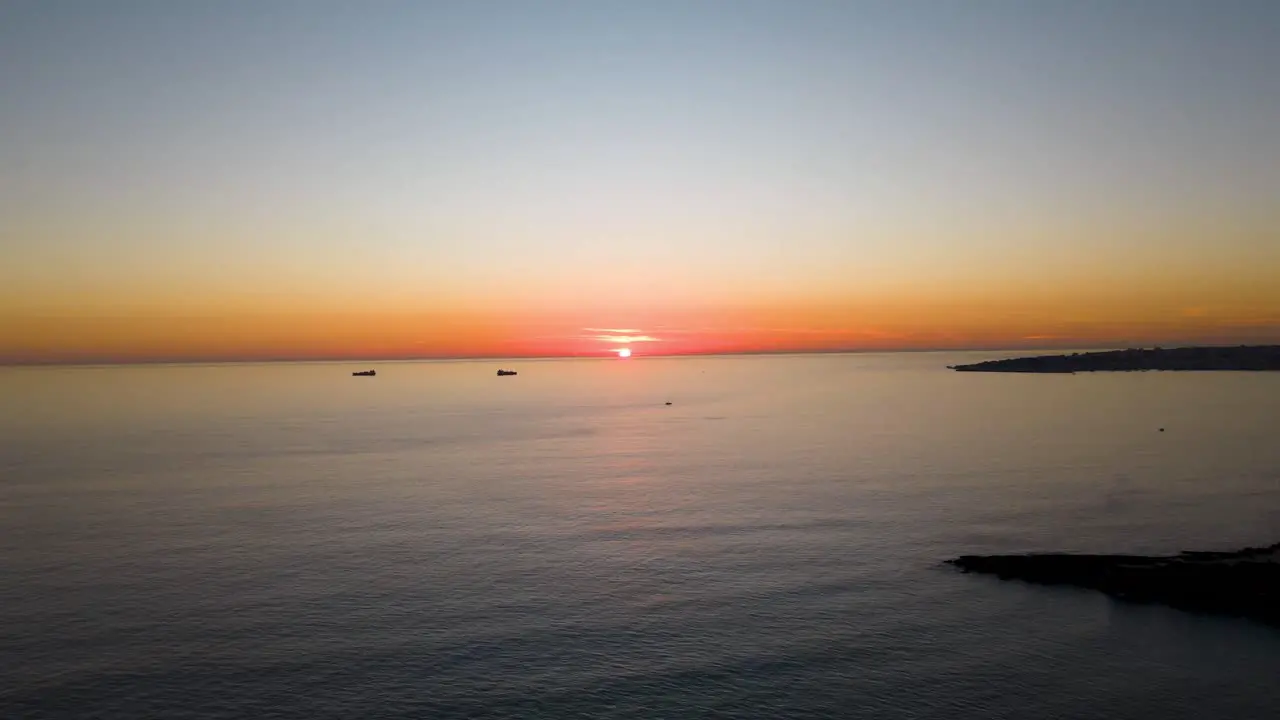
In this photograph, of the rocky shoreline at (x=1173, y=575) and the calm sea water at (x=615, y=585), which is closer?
the calm sea water at (x=615, y=585)

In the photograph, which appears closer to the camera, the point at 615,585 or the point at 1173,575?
the point at 1173,575

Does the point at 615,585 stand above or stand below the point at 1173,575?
below

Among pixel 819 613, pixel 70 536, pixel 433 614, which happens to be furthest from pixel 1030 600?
pixel 70 536

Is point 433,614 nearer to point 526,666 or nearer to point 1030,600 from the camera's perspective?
point 526,666
